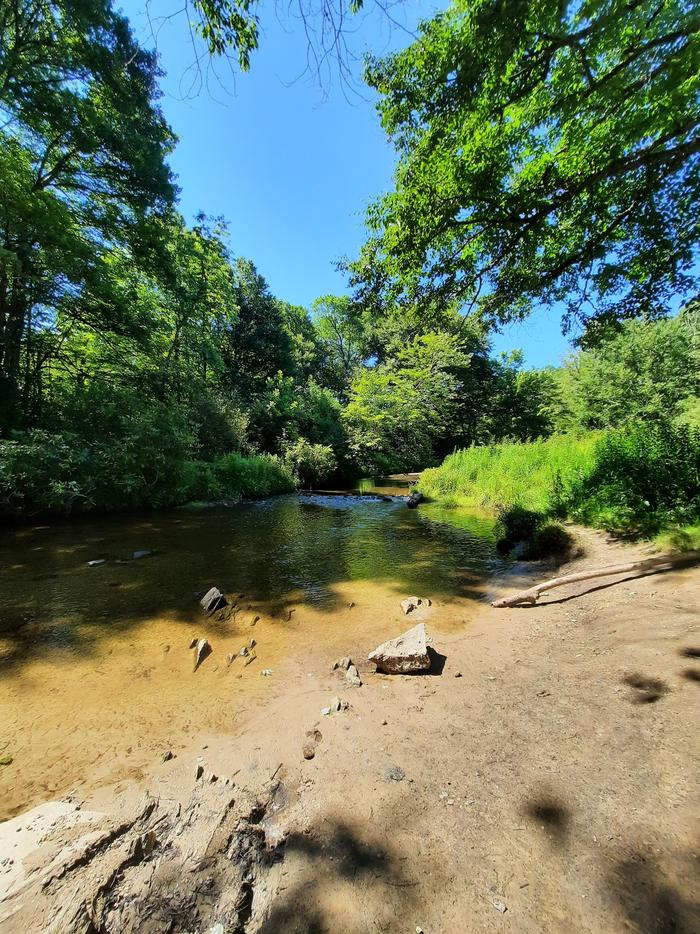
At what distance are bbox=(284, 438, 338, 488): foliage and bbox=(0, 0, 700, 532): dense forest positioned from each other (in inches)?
5.7

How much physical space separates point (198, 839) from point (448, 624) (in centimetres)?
352

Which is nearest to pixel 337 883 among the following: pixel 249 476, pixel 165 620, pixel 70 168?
pixel 165 620

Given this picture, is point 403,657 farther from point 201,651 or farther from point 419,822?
point 201,651

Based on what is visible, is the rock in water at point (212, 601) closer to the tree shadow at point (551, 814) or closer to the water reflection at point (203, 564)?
the water reflection at point (203, 564)

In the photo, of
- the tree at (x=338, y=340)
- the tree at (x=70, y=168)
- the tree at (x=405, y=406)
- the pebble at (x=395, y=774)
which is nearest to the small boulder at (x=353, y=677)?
the pebble at (x=395, y=774)

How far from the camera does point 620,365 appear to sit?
886 inches

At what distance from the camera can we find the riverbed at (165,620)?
2717mm

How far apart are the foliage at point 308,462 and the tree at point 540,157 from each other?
46.5 ft

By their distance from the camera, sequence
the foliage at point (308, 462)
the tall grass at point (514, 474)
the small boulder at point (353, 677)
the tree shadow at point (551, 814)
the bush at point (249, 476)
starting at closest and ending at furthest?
the tree shadow at point (551, 814) < the small boulder at point (353, 677) < the tall grass at point (514, 474) < the bush at point (249, 476) < the foliage at point (308, 462)

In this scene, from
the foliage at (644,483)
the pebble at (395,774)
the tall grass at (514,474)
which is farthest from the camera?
the tall grass at (514,474)

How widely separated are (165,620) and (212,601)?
2.03 ft

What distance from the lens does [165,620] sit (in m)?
4.72

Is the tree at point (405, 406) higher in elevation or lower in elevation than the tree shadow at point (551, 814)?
higher

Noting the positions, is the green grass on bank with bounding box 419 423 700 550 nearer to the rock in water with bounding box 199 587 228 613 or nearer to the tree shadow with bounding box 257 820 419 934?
the tree shadow with bounding box 257 820 419 934
